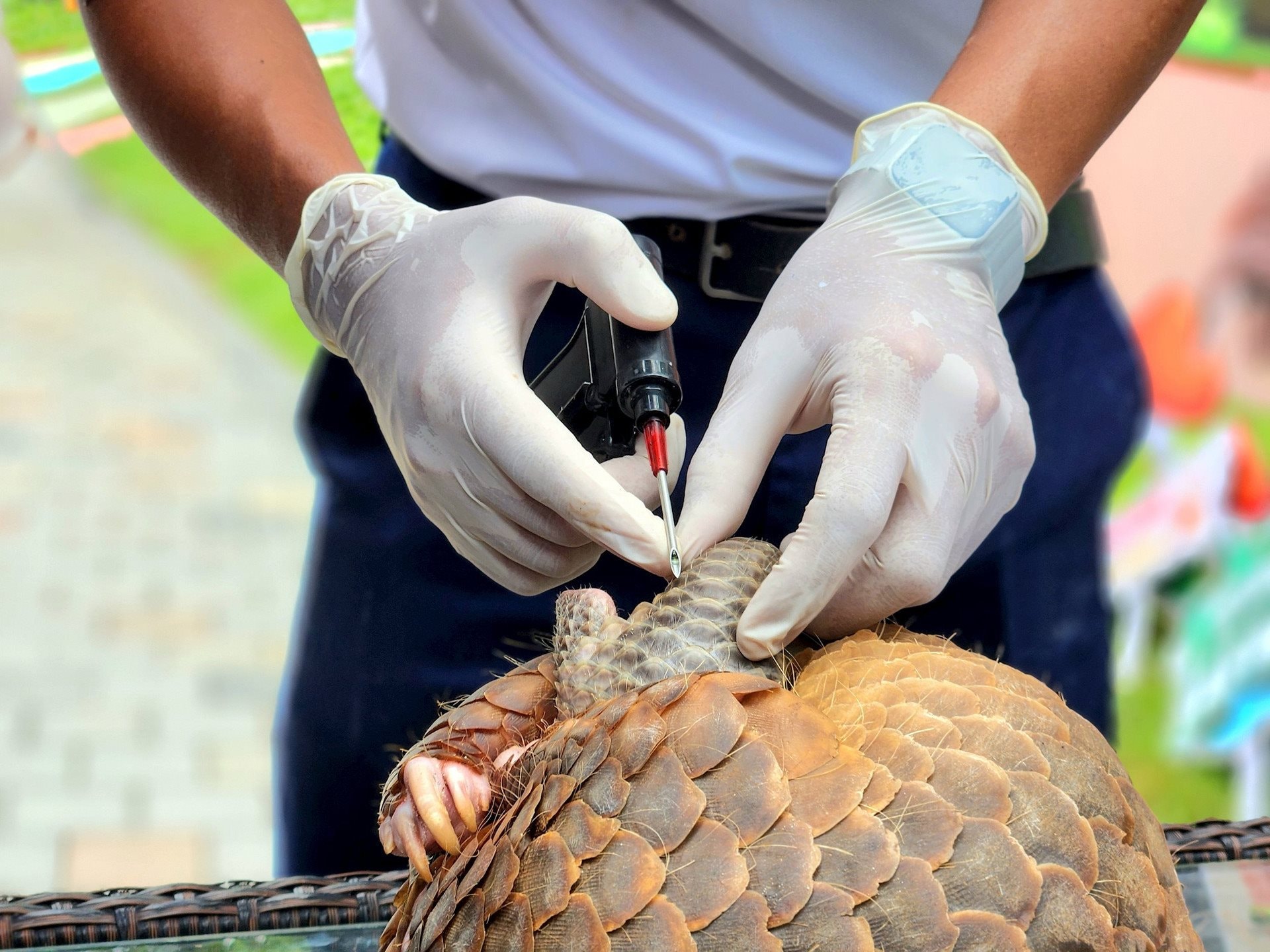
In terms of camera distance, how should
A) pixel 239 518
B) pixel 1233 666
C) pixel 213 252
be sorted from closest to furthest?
pixel 1233 666 → pixel 239 518 → pixel 213 252

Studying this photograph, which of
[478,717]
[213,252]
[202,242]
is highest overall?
[478,717]

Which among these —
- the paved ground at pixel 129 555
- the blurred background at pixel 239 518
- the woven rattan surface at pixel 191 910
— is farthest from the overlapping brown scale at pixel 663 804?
A: the paved ground at pixel 129 555

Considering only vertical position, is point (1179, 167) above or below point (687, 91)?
below

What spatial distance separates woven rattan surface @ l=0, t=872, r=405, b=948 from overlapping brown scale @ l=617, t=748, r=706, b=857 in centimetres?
39

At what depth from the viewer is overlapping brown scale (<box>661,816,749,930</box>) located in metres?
0.56

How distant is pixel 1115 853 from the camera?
622 mm

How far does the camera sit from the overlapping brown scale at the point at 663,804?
582mm

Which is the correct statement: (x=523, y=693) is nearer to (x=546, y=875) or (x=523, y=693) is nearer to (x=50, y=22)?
(x=546, y=875)

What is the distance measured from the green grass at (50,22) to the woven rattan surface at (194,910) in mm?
888

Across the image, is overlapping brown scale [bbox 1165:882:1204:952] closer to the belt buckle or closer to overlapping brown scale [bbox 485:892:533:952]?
overlapping brown scale [bbox 485:892:533:952]

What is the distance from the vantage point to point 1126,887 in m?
0.62

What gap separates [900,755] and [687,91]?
26.2 inches

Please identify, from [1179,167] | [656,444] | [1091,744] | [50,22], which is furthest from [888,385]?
[1179,167]

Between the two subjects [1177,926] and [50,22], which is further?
[50,22]
